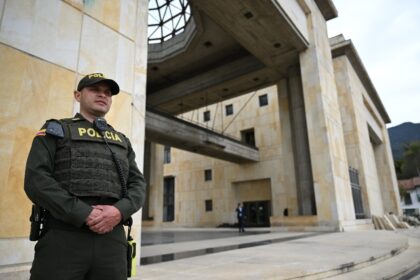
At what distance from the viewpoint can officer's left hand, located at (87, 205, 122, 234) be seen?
166 cm

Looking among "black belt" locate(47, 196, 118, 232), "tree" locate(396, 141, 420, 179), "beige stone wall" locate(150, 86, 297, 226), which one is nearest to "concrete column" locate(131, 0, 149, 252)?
"black belt" locate(47, 196, 118, 232)

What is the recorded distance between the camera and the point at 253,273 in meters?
3.76

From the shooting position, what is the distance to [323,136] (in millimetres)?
14195

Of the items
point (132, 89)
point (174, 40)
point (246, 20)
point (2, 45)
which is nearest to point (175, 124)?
point (174, 40)

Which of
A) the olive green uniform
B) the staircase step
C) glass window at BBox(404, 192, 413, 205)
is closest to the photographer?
the olive green uniform

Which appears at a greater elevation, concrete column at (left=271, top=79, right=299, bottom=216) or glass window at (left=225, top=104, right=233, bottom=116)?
glass window at (left=225, top=104, right=233, bottom=116)

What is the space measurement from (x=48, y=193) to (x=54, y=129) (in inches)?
17.4

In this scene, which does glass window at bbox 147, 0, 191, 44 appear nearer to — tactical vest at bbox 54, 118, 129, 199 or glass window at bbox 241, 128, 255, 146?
glass window at bbox 241, 128, 255, 146

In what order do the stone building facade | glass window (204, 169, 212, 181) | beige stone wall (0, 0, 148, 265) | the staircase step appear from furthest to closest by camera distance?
1. glass window (204, 169, 212, 181)
2. the staircase step
3. the stone building facade
4. beige stone wall (0, 0, 148, 265)

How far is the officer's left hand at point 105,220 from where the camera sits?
5.46ft

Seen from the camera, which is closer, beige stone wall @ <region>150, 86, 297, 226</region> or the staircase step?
the staircase step

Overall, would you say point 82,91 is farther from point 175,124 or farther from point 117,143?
point 175,124

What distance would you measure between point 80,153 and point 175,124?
15.9 m

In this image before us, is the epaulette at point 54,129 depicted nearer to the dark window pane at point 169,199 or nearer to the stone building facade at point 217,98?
the stone building facade at point 217,98
